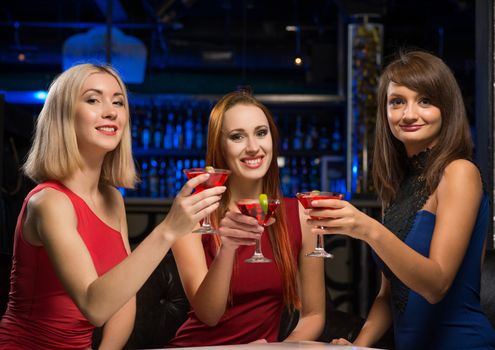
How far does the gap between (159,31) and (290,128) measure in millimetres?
1713

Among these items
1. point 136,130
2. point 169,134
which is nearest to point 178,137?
point 169,134

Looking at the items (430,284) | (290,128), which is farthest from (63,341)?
(290,128)

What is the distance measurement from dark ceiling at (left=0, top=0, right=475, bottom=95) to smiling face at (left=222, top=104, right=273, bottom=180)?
455cm

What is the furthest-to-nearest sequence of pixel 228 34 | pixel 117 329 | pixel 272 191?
pixel 228 34 < pixel 272 191 < pixel 117 329

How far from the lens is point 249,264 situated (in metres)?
2.62

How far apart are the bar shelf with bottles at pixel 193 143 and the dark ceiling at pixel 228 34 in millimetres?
502

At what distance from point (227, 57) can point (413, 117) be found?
18.3 ft

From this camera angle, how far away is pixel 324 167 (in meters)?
6.79

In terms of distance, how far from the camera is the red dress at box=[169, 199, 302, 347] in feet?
8.39

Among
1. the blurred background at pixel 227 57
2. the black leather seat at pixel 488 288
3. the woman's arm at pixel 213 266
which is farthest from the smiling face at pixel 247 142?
the blurred background at pixel 227 57

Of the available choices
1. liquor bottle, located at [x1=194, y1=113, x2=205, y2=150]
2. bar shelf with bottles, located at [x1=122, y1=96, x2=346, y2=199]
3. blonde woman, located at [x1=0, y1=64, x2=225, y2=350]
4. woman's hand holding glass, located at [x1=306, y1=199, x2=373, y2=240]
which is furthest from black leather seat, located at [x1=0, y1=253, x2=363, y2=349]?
liquor bottle, located at [x1=194, y1=113, x2=205, y2=150]

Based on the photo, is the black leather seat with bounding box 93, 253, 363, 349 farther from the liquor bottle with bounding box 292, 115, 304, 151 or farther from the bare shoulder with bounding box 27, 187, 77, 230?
the liquor bottle with bounding box 292, 115, 304, 151

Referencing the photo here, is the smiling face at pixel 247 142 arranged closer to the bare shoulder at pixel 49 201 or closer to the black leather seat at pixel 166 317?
the bare shoulder at pixel 49 201

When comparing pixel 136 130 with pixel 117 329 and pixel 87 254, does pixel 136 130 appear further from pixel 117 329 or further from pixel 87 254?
pixel 87 254
